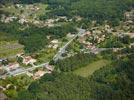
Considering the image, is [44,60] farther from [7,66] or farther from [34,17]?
[34,17]

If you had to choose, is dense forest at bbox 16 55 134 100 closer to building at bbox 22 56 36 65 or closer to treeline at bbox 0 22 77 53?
building at bbox 22 56 36 65

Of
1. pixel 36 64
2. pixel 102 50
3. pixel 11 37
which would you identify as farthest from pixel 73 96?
pixel 11 37

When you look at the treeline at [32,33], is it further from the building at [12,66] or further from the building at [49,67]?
the building at [49,67]

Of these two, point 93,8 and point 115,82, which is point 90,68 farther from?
point 93,8

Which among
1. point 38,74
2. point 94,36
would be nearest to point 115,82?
point 38,74

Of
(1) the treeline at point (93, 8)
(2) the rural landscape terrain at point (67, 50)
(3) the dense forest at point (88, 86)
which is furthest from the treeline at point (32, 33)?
(3) the dense forest at point (88, 86)

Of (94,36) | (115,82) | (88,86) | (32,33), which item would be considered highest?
(88,86)

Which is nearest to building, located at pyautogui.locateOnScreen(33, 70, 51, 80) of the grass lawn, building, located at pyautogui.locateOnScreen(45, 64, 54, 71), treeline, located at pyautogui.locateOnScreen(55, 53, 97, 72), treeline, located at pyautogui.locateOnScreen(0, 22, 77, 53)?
building, located at pyautogui.locateOnScreen(45, 64, 54, 71)
